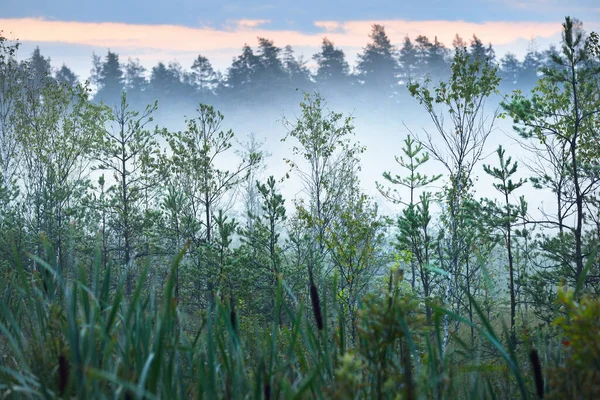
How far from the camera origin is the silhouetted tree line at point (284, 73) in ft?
325

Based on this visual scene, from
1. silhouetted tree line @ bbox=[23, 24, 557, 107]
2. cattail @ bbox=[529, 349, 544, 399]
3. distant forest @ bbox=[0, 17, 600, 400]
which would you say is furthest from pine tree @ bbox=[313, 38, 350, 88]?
cattail @ bbox=[529, 349, 544, 399]

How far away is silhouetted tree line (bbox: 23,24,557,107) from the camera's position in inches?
3905

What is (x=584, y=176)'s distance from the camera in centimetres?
1454

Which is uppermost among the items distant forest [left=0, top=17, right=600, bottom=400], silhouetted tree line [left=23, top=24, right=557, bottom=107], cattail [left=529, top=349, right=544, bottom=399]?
silhouetted tree line [left=23, top=24, right=557, bottom=107]

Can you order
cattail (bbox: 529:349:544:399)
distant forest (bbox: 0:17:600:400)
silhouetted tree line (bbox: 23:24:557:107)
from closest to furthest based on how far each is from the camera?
cattail (bbox: 529:349:544:399), distant forest (bbox: 0:17:600:400), silhouetted tree line (bbox: 23:24:557:107)

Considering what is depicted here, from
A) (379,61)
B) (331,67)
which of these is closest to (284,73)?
(331,67)

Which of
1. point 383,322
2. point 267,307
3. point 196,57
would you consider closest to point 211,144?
point 267,307

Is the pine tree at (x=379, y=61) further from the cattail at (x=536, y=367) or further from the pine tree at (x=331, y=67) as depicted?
the cattail at (x=536, y=367)

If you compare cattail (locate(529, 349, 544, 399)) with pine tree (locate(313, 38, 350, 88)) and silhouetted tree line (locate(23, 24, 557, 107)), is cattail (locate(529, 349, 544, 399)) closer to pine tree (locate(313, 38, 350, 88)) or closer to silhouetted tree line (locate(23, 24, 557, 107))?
silhouetted tree line (locate(23, 24, 557, 107))

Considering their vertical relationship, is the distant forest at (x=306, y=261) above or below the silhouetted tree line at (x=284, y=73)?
below

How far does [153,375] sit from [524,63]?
116574mm

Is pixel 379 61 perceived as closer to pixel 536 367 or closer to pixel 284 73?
pixel 284 73

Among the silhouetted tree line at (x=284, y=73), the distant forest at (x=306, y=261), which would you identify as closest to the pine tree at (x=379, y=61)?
the silhouetted tree line at (x=284, y=73)

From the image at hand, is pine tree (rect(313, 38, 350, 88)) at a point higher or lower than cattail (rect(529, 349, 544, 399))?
higher
